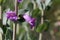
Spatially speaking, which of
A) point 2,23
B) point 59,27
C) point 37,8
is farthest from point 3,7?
point 59,27

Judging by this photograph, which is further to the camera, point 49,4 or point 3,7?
point 3,7

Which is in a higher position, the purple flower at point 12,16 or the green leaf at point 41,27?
the purple flower at point 12,16

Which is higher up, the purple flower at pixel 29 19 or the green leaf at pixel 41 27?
the purple flower at pixel 29 19

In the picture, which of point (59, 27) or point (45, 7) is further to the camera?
point (59, 27)

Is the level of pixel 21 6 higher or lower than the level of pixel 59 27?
higher

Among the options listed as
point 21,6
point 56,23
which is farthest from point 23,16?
point 56,23

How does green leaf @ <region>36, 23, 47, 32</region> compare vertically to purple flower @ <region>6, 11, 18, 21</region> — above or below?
below

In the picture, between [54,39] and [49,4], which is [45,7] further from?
[54,39]

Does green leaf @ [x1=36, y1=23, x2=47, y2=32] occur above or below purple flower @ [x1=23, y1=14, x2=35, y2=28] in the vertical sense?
below

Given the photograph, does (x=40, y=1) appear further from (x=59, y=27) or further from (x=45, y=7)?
(x=59, y=27)
